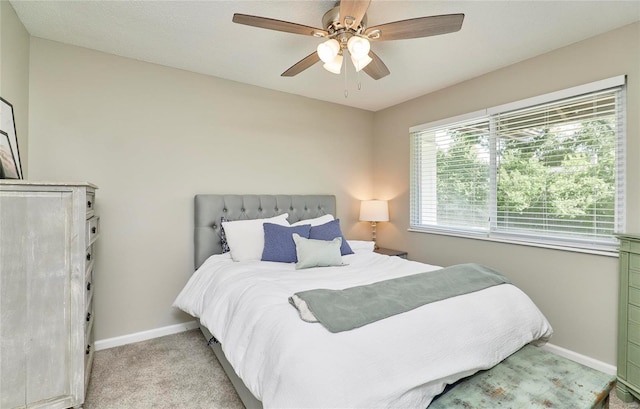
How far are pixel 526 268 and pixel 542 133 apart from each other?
1.20 meters

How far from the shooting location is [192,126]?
2.98 m

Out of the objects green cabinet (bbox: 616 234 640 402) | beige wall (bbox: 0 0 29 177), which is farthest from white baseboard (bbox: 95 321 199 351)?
green cabinet (bbox: 616 234 640 402)

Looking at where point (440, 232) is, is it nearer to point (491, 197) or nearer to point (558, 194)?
point (491, 197)

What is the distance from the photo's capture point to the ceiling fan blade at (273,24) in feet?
5.47

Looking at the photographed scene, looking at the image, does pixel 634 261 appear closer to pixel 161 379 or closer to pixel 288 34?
pixel 288 34

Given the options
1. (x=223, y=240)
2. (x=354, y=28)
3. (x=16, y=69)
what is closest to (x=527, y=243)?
(x=354, y=28)

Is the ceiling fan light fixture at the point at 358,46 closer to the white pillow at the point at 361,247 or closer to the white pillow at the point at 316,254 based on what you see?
the white pillow at the point at 316,254

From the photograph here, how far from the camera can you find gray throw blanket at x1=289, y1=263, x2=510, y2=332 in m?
1.38

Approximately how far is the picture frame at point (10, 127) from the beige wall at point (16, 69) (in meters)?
0.06

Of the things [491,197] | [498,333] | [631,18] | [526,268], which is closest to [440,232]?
[491,197]

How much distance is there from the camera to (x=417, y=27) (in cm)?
170

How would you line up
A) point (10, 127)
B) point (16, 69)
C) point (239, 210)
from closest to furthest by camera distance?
point (10, 127) < point (16, 69) < point (239, 210)

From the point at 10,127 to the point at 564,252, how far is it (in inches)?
162

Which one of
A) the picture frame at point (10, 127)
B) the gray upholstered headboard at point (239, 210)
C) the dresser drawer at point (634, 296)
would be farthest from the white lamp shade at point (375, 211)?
the picture frame at point (10, 127)
